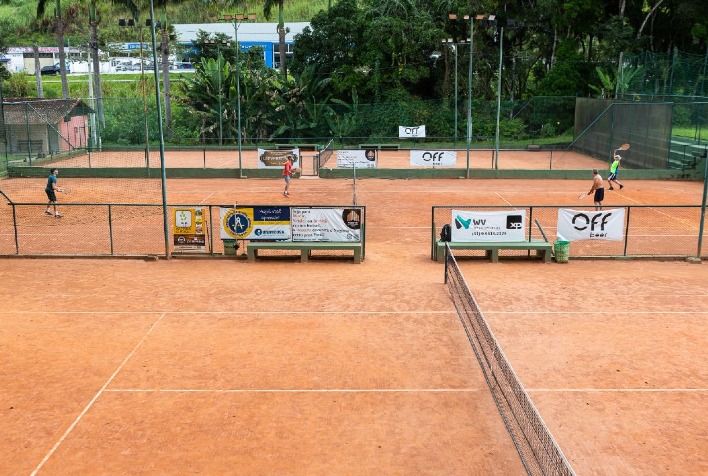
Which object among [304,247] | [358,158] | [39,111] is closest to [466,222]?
[304,247]

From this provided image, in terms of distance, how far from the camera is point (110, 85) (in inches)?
3189

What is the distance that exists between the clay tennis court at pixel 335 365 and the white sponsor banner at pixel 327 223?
2.66ft

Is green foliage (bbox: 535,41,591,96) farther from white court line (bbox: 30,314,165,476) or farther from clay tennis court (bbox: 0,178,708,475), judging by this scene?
white court line (bbox: 30,314,165,476)

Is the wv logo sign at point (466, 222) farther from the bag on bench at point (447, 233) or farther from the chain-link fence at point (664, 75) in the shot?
the chain-link fence at point (664, 75)

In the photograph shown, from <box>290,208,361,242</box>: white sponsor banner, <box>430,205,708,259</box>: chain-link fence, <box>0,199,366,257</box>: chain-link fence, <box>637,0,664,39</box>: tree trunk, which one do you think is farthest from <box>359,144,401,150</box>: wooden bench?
<box>290,208,361,242</box>: white sponsor banner

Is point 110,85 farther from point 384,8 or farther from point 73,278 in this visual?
point 73,278

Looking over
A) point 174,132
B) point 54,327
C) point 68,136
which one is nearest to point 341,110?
point 174,132

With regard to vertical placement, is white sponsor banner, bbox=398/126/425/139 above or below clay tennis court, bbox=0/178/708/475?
above

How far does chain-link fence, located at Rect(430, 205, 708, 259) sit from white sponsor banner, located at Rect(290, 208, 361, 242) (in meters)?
2.26

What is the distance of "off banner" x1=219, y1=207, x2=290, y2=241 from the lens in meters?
20.7

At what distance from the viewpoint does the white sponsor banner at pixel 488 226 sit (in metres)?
20.5

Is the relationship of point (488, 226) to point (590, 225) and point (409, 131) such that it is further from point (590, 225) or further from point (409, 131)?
point (409, 131)

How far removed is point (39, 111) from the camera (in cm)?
4531

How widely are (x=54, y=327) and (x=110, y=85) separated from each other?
71687 mm
